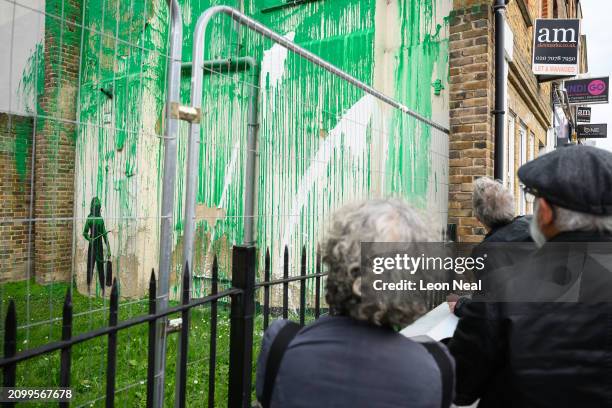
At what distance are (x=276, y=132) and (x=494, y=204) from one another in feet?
5.30

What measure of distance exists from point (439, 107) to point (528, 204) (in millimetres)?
4586

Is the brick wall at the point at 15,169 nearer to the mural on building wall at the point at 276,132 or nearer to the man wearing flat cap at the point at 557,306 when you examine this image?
the mural on building wall at the point at 276,132

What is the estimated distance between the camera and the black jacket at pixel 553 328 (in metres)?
1.28

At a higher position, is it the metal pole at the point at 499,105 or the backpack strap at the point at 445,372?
the metal pole at the point at 499,105

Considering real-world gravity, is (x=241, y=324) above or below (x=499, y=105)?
below

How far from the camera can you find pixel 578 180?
135 centimetres

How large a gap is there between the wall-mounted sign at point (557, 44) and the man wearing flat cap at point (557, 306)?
679 cm

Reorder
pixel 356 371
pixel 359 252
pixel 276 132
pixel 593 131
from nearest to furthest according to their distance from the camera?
1. pixel 356 371
2. pixel 359 252
3. pixel 276 132
4. pixel 593 131

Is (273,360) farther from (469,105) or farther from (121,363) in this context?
(469,105)

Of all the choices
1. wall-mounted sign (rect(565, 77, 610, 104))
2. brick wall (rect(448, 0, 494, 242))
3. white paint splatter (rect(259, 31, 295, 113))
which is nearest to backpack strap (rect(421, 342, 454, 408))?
brick wall (rect(448, 0, 494, 242))

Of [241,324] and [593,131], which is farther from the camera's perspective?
[593,131]

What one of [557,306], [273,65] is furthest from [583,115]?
[557,306]

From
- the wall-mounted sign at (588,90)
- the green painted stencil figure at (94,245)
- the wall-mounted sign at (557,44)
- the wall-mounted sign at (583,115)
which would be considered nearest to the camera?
the green painted stencil figure at (94,245)

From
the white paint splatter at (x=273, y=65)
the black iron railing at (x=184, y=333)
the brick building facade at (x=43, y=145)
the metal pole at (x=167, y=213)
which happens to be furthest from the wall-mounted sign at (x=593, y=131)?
the metal pole at (x=167, y=213)
